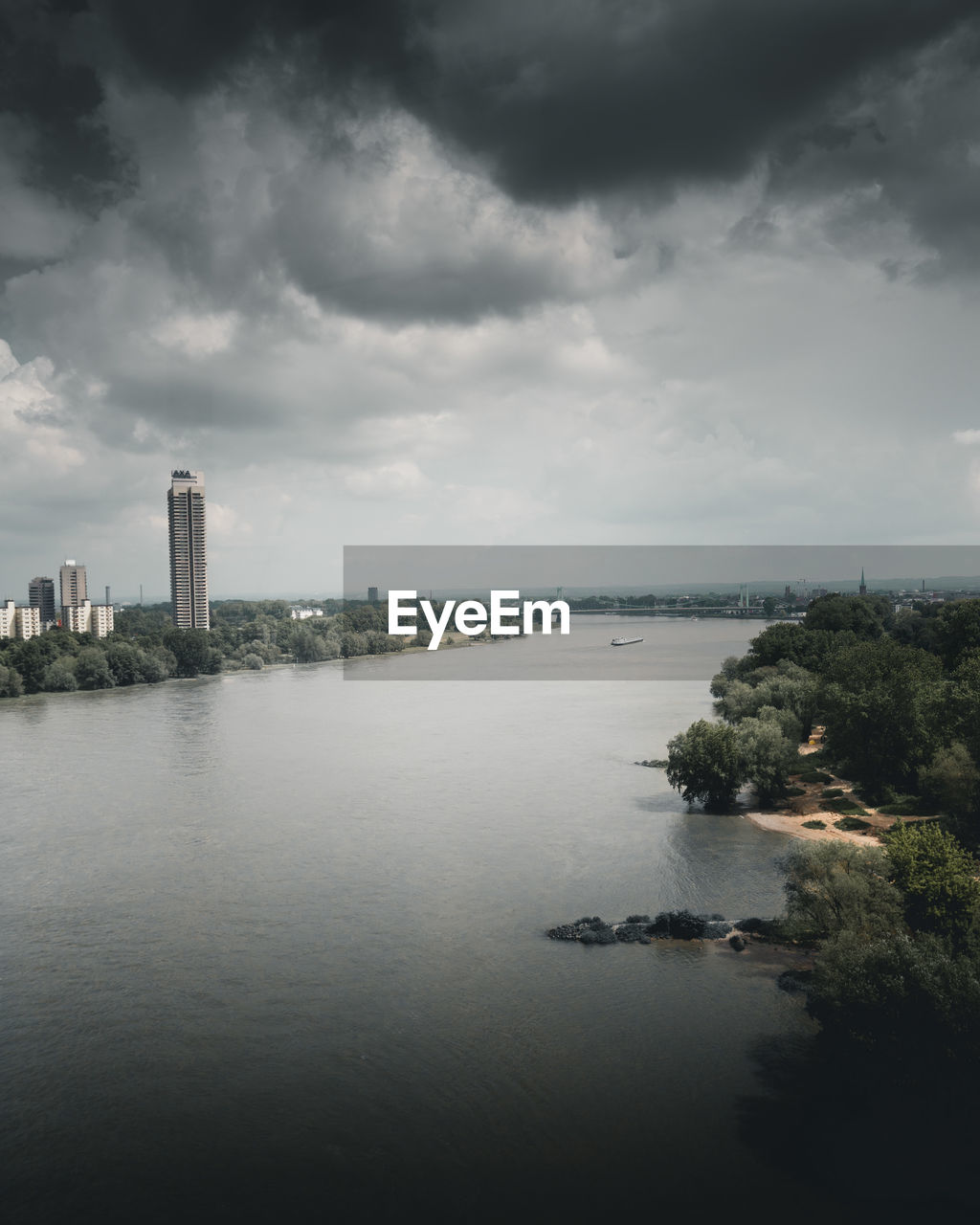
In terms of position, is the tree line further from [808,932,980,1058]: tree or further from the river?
[808,932,980,1058]: tree

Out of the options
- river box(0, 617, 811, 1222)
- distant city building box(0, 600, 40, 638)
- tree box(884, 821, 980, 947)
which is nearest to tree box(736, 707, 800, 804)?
river box(0, 617, 811, 1222)

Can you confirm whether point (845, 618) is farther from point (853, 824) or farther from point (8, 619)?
point (8, 619)

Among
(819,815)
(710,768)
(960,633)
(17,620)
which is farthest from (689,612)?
(819,815)

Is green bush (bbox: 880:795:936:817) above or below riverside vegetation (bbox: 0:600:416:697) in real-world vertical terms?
below

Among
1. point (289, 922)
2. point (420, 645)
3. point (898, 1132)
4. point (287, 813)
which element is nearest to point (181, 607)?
point (420, 645)

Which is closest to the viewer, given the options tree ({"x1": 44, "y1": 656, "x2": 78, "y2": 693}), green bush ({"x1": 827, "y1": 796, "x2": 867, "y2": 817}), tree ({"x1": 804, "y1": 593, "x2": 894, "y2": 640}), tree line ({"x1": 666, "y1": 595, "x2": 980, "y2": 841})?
tree line ({"x1": 666, "y1": 595, "x2": 980, "y2": 841})

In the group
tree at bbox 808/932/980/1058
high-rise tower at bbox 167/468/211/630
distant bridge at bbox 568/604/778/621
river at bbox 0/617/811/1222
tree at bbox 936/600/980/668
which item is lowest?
river at bbox 0/617/811/1222

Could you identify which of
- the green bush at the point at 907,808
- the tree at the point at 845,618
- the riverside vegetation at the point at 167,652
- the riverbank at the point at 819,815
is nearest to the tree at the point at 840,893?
the riverbank at the point at 819,815
